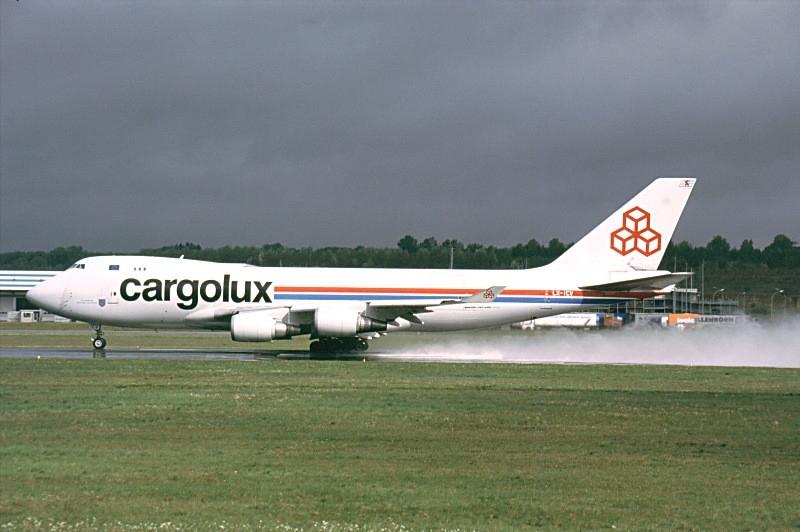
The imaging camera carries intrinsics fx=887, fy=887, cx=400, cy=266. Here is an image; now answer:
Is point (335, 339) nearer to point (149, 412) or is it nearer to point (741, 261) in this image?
point (149, 412)

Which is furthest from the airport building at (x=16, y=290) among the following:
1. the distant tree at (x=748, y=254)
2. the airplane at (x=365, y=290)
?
the distant tree at (x=748, y=254)

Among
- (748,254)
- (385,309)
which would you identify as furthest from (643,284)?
(748,254)

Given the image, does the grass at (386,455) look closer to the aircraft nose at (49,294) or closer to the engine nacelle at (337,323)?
the engine nacelle at (337,323)

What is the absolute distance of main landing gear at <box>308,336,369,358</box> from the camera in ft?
124

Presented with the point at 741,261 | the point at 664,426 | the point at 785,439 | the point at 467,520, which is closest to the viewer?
the point at 467,520

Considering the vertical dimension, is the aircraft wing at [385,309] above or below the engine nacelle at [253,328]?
above

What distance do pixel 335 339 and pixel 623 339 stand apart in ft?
51.7

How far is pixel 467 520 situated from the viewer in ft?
31.6

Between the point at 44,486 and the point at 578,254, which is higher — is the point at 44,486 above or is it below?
below

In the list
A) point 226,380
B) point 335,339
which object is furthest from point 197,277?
point 226,380

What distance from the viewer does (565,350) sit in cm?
4075

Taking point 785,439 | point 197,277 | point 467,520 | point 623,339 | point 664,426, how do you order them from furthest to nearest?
point 623,339 → point 197,277 → point 664,426 → point 785,439 → point 467,520

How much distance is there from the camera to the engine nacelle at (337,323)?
3556 cm

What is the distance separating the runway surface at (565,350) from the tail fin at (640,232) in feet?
13.8
